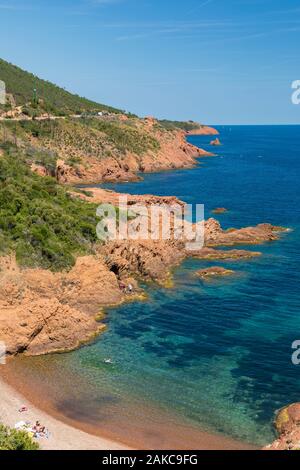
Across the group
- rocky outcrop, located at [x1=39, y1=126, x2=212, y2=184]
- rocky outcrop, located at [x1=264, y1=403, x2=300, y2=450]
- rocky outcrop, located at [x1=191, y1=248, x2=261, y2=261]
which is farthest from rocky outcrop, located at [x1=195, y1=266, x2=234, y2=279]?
rocky outcrop, located at [x1=39, y1=126, x2=212, y2=184]

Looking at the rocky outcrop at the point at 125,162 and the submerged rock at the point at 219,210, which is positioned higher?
the rocky outcrop at the point at 125,162

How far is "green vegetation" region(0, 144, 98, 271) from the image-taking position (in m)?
42.6

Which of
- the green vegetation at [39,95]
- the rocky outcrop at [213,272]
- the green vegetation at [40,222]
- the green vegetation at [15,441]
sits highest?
the green vegetation at [39,95]

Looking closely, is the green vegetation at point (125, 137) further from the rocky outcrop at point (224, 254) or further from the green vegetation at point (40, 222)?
the rocky outcrop at point (224, 254)

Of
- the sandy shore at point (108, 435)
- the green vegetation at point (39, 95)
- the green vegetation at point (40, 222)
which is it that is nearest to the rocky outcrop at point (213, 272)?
the green vegetation at point (40, 222)

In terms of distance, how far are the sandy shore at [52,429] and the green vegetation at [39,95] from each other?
4173 inches

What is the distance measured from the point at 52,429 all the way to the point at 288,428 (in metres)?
11.3

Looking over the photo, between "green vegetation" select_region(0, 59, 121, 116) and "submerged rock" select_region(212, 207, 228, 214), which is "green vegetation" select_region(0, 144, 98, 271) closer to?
"submerged rock" select_region(212, 207, 228, 214)

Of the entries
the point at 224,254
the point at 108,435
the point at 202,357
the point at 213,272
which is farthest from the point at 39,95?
the point at 108,435

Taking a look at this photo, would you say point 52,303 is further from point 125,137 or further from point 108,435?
point 125,137

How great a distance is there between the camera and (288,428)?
26.1 meters

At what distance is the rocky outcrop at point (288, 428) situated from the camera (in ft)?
78.5

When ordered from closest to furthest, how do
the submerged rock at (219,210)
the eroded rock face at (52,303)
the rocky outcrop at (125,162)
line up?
the eroded rock face at (52,303)
the submerged rock at (219,210)
the rocky outcrop at (125,162)

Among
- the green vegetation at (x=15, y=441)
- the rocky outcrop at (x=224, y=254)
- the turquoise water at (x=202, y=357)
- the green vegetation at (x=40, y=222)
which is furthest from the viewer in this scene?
the rocky outcrop at (x=224, y=254)
